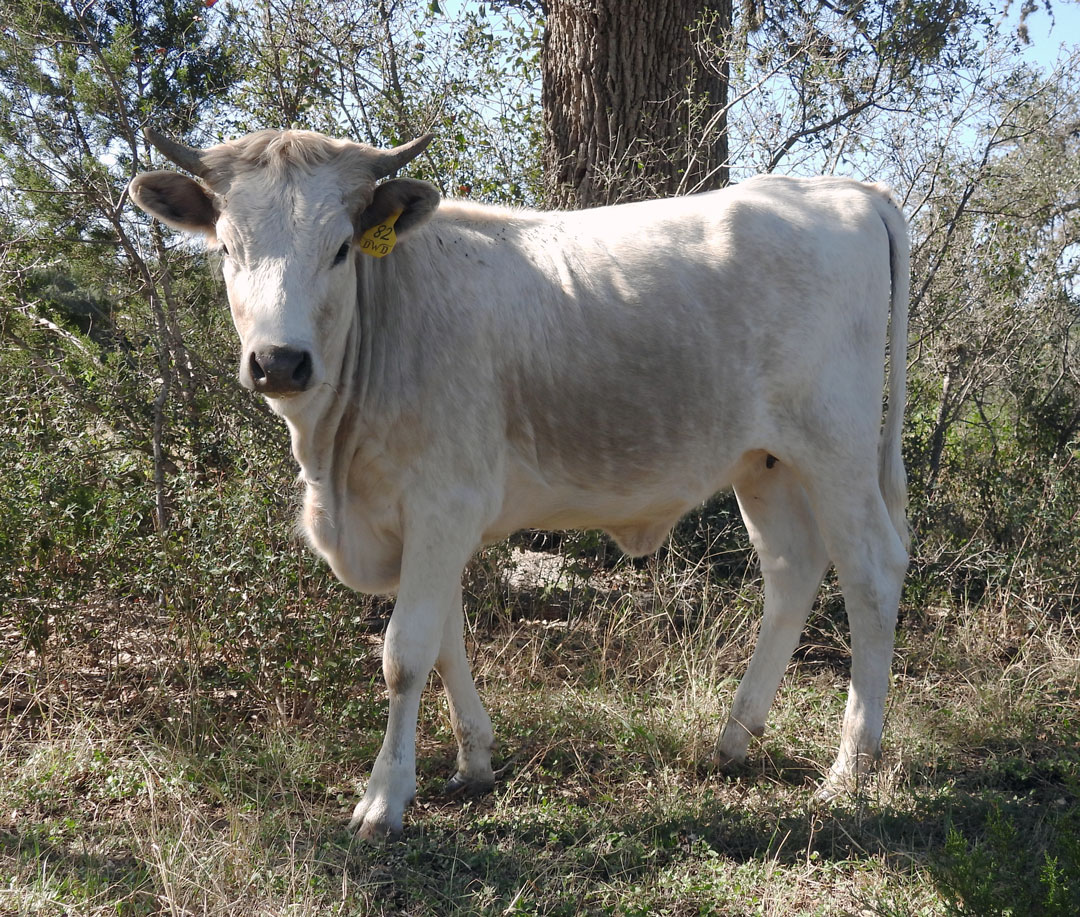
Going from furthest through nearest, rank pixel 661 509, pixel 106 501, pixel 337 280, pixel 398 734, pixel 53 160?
pixel 53 160, pixel 106 501, pixel 661 509, pixel 398 734, pixel 337 280

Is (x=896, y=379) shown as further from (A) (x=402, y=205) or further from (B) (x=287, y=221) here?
(B) (x=287, y=221)

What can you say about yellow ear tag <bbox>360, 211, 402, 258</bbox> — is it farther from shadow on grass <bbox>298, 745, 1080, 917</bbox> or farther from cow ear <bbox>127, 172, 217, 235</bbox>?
shadow on grass <bbox>298, 745, 1080, 917</bbox>

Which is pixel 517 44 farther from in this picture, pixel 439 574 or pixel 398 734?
pixel 398 734

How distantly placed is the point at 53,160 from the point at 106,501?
2.05 meters

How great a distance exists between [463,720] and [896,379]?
246 centimetres

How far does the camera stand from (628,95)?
680 centimetres

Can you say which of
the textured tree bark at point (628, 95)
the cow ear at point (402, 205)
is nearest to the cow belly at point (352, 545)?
the cow ear at point (402, 205)

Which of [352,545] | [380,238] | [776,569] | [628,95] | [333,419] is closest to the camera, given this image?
[380,238]

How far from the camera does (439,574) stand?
13.0 ft

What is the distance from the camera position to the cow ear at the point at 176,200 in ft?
12.7

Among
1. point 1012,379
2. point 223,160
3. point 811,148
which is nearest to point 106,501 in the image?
point 223,160

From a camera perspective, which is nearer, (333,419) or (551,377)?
(333,419)

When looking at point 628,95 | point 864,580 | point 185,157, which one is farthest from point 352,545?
point 628,95

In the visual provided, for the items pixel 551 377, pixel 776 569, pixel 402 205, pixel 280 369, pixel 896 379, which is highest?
pixel 402 205
